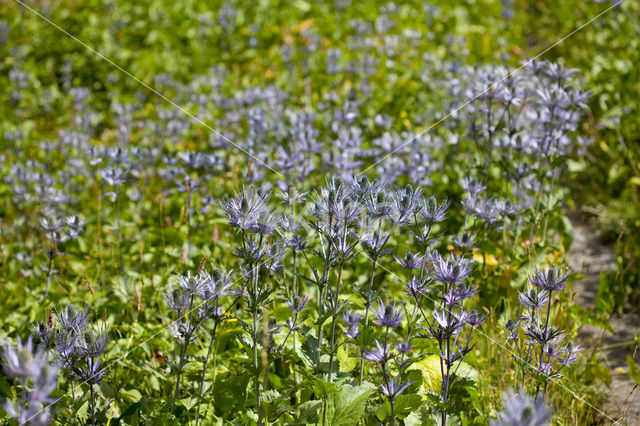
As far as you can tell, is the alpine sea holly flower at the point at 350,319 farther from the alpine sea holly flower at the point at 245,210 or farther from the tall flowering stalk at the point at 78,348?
the tall flowering stalk at the point at 78,348

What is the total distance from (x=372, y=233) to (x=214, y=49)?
5.73m

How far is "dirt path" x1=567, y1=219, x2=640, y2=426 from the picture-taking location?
2.49m

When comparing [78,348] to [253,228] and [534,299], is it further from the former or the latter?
[534,299]

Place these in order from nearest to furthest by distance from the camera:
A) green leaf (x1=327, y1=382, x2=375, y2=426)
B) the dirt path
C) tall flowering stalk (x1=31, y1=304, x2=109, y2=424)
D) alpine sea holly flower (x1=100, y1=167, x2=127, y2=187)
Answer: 1. tall flowering stalk (x1=31, y1=304, x2=109, y2=424)
2. green leaf (x1=327, y1=382, x2=375, y2=426)
3. the dirt path
4. alpine sea holly flower (x1=100, y1=167, x2=127, y2=187)

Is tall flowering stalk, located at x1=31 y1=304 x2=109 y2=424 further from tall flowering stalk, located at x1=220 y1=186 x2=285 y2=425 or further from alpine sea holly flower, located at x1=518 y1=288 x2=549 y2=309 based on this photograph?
alpine sea holly flower, located at x1=518 y1=288 x2=549 y2=309

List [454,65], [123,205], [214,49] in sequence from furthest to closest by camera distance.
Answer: [214,49] → [454,65] → [123,205]

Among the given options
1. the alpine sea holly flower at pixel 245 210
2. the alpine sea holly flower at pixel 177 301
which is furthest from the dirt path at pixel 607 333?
the alpine sea holly flower at pixel 177 301

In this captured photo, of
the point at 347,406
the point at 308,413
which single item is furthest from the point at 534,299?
the point at 308,413

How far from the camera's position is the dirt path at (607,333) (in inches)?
98.2

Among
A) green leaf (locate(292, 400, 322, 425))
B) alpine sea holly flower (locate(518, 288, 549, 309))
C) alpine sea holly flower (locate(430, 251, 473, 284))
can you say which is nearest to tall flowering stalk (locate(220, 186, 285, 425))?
green leaf (locate(292, 400, 322, 425))

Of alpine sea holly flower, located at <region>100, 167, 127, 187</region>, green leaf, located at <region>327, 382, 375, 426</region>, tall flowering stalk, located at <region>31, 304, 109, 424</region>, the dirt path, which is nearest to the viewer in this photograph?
tall flowering stalk, located at <region>31, 304, 109, 424</region>

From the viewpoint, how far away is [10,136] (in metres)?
4.64

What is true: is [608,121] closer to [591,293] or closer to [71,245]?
[591,293]

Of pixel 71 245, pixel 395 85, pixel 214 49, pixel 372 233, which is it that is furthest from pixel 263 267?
pixel 214 49
